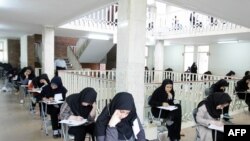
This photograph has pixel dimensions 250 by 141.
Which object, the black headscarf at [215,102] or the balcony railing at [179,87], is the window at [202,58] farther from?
the black headscarf at [215,102]

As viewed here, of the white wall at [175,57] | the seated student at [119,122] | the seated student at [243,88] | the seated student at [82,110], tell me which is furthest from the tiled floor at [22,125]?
the white wall at [175,57]

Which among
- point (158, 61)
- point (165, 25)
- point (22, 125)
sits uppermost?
point (165, 25)

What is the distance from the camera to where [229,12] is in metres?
4.87

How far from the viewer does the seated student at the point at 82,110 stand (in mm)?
3326

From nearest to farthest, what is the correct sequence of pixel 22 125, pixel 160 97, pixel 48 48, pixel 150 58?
pixel 160 97 < pixel 22 125 < pixel 48 48 < pixel 150 58

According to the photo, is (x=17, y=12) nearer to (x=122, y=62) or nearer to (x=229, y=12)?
(x=122, y=62)

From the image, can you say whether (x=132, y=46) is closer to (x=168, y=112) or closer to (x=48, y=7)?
(x=168, y=112)

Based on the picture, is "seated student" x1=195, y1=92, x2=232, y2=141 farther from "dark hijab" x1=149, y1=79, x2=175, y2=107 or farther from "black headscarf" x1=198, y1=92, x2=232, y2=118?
"dark hijab" x1=149, y1=79, x2=175, y2=107

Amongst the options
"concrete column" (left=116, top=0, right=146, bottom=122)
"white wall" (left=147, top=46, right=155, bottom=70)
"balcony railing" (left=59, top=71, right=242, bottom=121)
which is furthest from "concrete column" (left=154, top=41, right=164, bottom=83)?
"concrete column" (left=116, top=0, right=146, bottom=122)

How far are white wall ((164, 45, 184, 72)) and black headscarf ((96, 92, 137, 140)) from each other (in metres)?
11.7

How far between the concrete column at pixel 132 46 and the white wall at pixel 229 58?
27.8ft

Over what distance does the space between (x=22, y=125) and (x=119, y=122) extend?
351 centimetres

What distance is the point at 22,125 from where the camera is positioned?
207 inches

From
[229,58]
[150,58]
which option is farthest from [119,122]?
[150,58]
